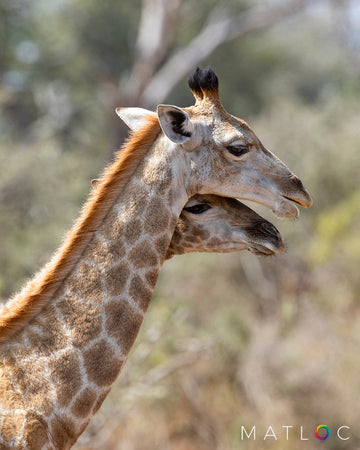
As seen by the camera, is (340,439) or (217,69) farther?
(217,69)

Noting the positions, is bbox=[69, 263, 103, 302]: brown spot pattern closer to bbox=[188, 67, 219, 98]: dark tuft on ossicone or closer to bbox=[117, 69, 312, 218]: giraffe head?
bbox=[117, 69, 312, 218]: giraffe head

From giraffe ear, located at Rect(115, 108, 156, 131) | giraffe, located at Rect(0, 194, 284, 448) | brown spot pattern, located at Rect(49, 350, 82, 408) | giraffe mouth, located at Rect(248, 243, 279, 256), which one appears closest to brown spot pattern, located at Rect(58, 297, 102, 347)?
brown spot pattern, located at Rect(49, 350, 82, 408)

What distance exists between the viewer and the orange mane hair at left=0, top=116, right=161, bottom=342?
3.93m

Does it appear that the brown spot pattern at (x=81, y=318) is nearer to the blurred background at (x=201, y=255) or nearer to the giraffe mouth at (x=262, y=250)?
the giraffe mouth at (x=262, y=250)

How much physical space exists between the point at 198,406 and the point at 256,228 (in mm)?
9263

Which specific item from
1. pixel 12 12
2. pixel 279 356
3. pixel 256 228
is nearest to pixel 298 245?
pixel 279 356

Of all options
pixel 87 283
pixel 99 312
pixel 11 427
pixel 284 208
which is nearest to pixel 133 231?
pixel 87 283

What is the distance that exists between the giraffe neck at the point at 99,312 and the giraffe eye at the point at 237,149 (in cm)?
34

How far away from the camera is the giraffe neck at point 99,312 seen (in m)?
3.80

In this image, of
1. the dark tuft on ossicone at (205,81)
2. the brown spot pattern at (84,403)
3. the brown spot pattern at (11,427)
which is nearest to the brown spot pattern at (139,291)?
the brown spot pattern at (84,403)

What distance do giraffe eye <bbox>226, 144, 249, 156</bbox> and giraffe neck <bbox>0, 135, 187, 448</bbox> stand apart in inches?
13.3

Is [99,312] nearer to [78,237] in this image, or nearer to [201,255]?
[78,237]

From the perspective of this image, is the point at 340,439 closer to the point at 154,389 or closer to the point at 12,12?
the point at 154,389

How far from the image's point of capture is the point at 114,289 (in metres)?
4.00
